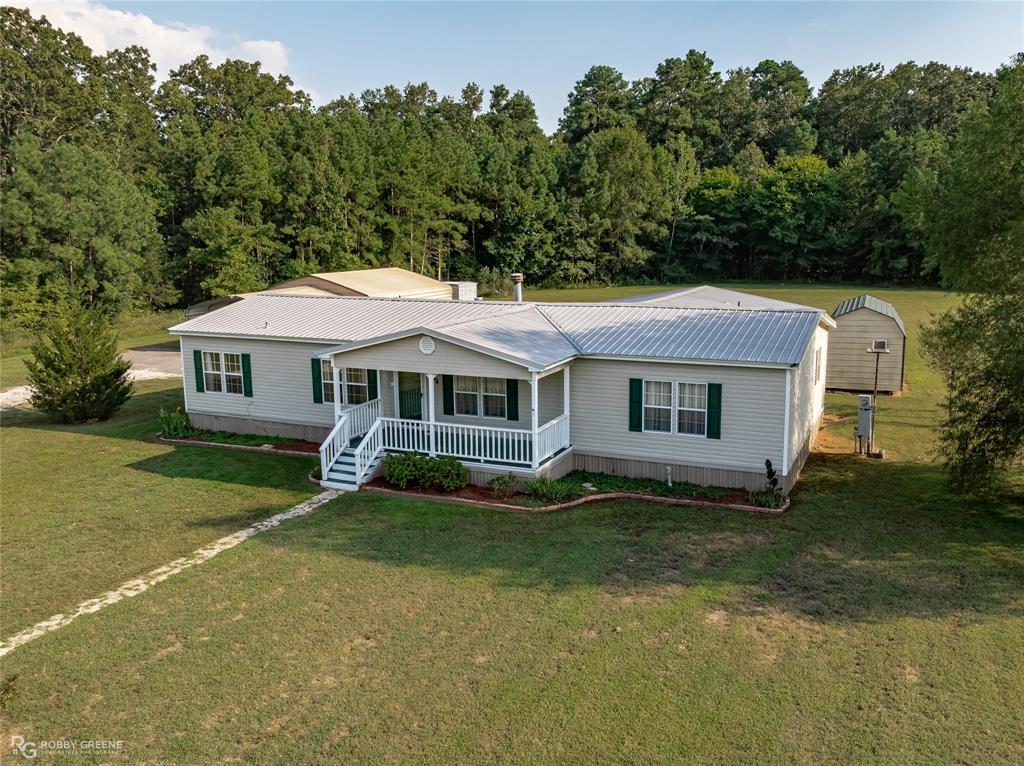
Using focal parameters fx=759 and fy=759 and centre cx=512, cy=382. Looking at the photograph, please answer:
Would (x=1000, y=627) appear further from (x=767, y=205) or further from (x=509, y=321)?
(x=767, y=205)

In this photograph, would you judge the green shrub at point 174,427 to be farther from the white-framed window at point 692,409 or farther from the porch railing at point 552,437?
the white-framed window at point 692,409

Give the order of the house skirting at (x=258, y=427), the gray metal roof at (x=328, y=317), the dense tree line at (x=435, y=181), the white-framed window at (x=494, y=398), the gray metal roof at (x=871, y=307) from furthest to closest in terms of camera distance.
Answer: the dense tree line at (x=435, y=181)
the gray metal roof at (x=871, y=307)
the house skirting at (x=258, y=427)
the gray metal roof at (x=328, y=317)
the white-framed window at (x=494, y=398)

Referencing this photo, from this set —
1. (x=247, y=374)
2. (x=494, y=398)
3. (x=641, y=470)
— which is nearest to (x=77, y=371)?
(x=247, y=374)

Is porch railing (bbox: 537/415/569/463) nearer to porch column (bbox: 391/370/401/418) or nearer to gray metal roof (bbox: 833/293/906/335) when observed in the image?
porch column (bbox: 391/370/401/418)

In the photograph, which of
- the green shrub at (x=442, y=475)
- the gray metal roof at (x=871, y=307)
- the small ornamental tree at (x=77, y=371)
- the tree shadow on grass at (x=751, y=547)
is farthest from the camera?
the gray metal roof at (x=871, y=307)

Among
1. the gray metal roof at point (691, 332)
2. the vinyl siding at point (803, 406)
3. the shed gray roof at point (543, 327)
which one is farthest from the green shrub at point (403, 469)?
the vinyl siding at point (803, 406)

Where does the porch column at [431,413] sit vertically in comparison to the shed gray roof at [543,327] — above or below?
below
